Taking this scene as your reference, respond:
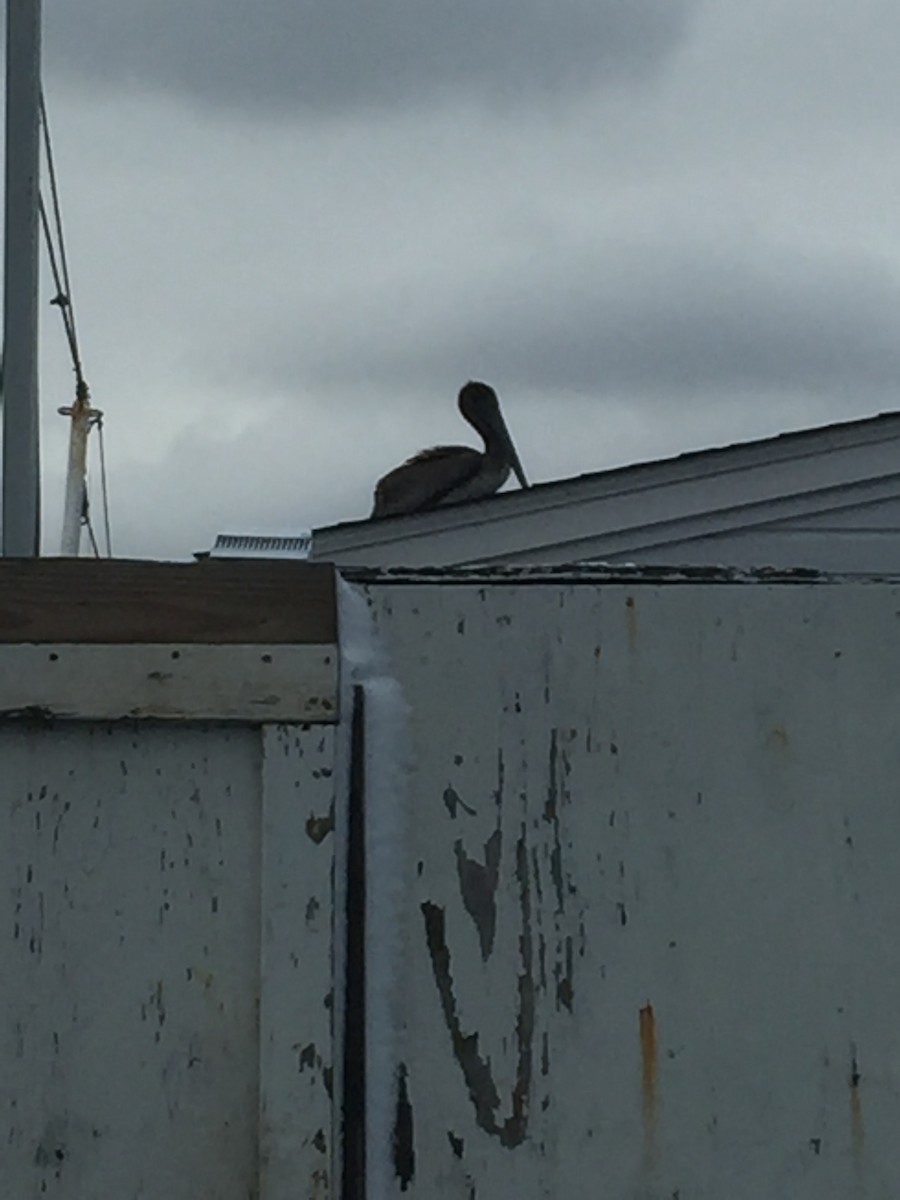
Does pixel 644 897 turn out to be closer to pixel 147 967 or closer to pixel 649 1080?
pixel 649 1080

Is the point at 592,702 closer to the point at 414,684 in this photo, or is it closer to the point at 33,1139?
the point at 414,684

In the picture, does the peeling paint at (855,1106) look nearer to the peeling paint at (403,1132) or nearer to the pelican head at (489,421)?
the peeling paint at (403,1132)

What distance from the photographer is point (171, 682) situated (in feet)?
5.64

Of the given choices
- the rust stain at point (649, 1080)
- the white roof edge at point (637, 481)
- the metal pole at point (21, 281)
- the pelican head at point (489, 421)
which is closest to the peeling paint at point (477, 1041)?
the rust stain at point (649, 1080)

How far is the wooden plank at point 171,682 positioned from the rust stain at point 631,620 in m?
0.33

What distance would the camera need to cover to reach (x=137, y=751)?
1727 mm

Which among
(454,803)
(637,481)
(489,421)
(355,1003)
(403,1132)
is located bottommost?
(403,1132)

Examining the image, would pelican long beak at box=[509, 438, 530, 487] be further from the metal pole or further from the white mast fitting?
the white mast fitting

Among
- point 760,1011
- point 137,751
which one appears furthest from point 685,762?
point 137,751

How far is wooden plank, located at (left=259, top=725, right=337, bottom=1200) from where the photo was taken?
1.68m

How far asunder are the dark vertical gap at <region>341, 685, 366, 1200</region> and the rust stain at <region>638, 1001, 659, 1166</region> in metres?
0.30

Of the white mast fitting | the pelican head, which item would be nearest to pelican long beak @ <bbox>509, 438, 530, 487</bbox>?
the pelican head

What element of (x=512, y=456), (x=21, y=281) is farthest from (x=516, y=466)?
(x=21, y=281)

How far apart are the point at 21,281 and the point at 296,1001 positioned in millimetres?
3019
